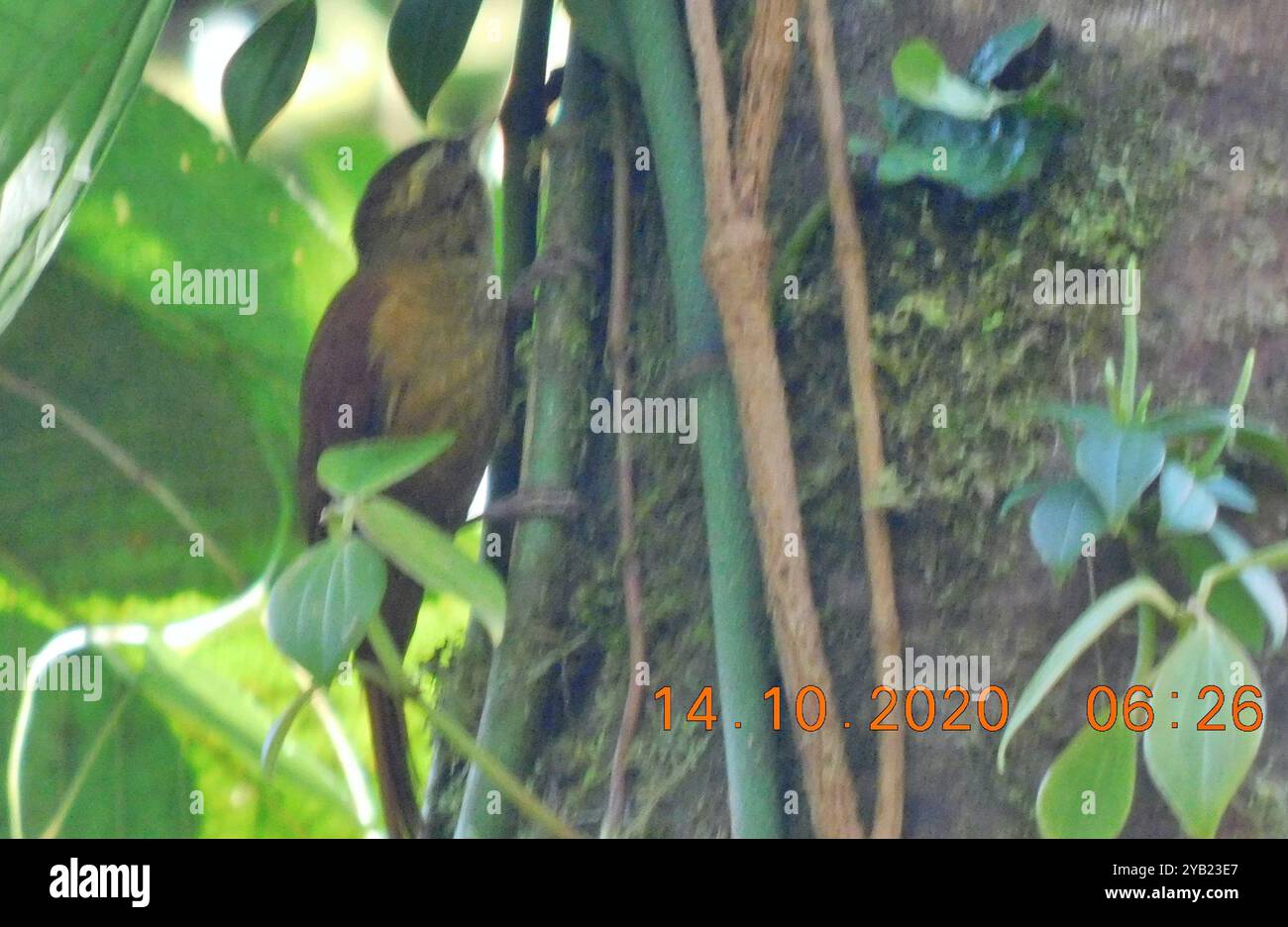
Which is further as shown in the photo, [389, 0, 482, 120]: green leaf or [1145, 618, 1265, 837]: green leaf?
[389, 0, 482, 120]: green leaf

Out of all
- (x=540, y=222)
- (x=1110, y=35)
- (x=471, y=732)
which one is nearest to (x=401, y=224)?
(x=540, y=222)

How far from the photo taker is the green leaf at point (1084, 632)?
0.62 meters

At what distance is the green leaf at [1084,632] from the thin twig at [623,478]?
0.71 feet

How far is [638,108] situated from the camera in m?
0.76

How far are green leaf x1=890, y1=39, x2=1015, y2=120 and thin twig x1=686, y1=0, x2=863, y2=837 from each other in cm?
7

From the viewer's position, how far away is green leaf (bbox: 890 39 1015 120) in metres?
0.66

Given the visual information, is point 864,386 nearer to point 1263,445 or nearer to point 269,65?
→ point 1263,445

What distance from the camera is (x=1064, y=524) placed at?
24.9 inches

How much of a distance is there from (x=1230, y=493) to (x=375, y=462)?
50 centimetres

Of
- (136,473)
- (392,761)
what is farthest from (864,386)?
(136,473)

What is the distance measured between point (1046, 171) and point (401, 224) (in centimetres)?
44

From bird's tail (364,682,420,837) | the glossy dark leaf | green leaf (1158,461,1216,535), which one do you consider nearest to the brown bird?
bird's tail (364,682,420,837)

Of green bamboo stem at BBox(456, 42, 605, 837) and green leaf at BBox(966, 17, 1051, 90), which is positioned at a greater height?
green leaf at BBox(966, 17, 1051, 90)

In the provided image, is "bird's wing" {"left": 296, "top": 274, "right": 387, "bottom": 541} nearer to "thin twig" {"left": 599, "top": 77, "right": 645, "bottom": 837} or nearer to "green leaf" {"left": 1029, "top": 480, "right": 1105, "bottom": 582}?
"thin twig" {"left": 599, "top": 77, "right": 645, "bottom": 837}
